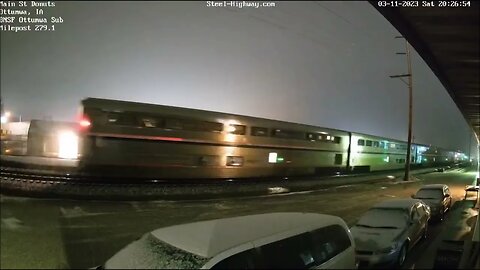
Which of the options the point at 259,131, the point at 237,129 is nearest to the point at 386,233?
the point at 259,131

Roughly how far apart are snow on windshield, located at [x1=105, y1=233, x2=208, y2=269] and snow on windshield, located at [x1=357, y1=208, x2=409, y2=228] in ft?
4.47

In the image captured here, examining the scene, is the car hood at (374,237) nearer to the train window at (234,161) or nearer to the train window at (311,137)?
the train window at (311,137)

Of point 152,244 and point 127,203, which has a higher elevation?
point 127,203

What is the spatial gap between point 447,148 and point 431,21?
124 cm

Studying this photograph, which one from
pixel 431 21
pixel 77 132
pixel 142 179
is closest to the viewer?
pixel 77 132

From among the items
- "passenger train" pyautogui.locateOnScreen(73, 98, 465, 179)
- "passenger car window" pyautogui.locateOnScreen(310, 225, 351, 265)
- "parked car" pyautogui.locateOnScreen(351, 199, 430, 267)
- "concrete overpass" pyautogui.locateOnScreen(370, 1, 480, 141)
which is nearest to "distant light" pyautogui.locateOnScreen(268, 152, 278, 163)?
"passenger train" pyautogui.locateOnScreen(73, 98, 465, 179)

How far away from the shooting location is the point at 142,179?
2.15 m

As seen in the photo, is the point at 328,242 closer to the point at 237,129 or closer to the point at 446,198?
the point at 237,129

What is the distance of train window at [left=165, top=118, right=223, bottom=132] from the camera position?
2164mm

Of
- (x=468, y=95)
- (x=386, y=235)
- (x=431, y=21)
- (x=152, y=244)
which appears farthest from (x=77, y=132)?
(x=468, y=95)

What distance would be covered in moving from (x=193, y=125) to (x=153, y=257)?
0.81 metres

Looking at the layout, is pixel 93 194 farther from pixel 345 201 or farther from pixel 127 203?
pixel 345 201

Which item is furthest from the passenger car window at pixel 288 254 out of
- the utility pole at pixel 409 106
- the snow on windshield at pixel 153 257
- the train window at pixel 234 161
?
the utility pole at pixel 409 106

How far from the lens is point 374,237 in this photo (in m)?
2.60
